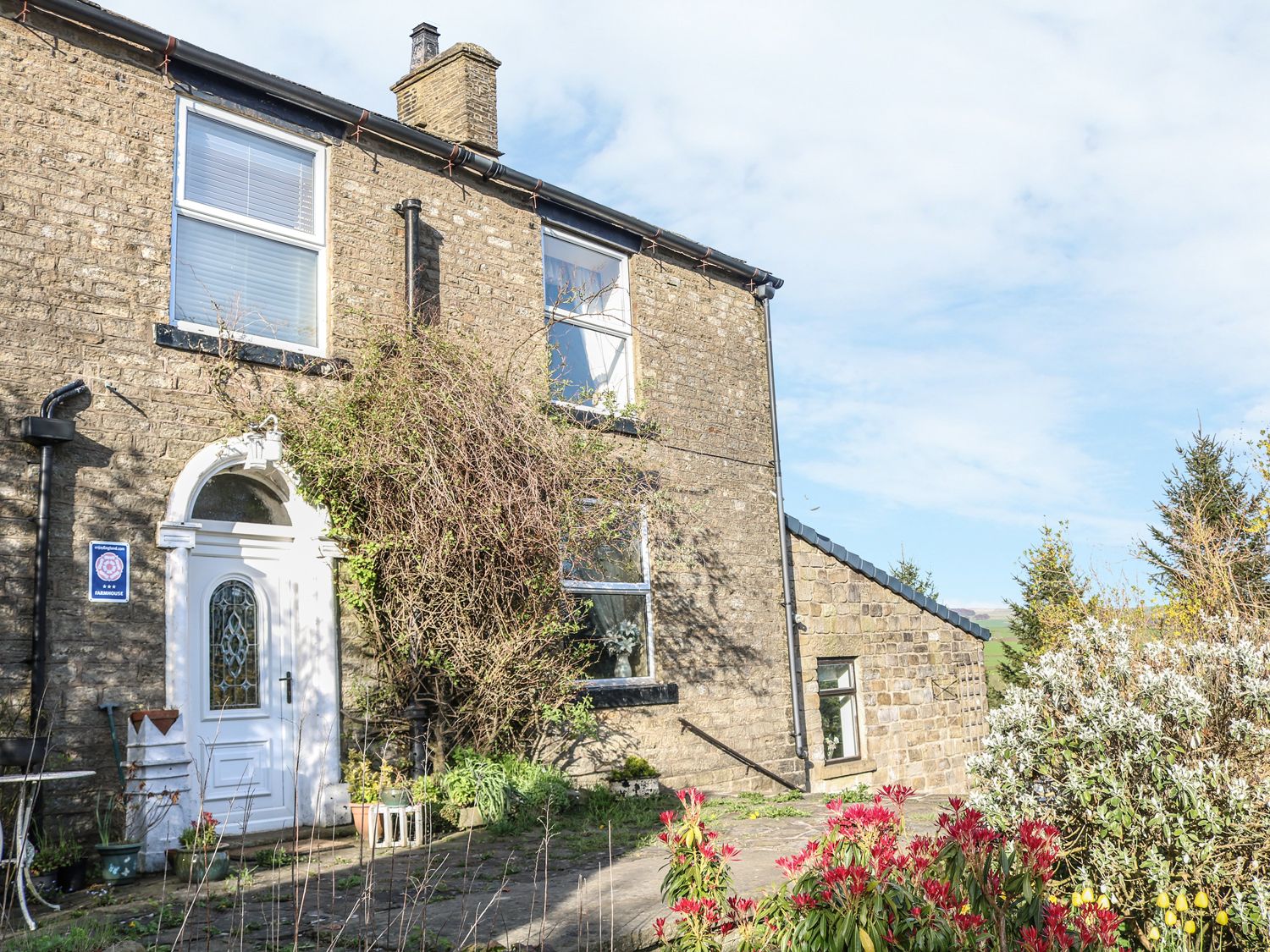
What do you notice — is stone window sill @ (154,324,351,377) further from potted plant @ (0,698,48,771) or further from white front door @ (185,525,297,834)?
potted plant @ (0,698,48,771)

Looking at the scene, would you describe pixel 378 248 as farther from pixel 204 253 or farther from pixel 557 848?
pixel 557 848

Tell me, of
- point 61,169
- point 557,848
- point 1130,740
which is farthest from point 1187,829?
point 61,169

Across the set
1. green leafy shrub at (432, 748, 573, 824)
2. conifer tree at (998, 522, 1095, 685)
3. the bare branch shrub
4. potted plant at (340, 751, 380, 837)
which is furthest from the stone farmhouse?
conifer tree at (998, 522, 1095, 685)

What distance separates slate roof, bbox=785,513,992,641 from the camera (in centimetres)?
1362

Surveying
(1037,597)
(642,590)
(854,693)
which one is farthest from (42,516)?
(1037,597)

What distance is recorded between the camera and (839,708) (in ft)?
45.7

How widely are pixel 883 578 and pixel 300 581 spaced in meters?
7.99

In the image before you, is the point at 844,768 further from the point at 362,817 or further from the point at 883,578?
the point at 362,817

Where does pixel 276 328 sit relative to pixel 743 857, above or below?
above

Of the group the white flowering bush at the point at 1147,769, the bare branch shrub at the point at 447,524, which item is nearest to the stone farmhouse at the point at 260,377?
the bare branch shrub at the point at 447,524

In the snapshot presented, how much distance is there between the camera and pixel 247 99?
9219mm

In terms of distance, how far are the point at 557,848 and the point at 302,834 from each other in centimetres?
189

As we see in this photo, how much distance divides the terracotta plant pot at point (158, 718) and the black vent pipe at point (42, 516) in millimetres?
571

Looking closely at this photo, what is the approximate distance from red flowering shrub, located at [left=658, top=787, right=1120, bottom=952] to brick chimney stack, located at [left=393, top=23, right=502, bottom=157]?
8546mm
